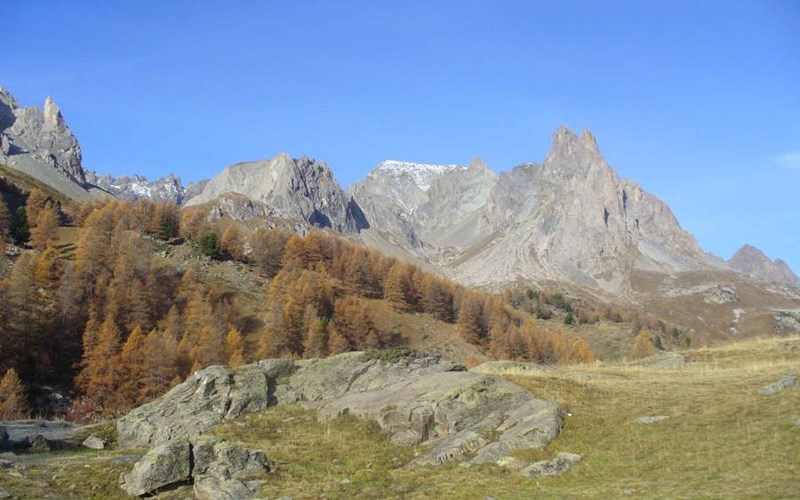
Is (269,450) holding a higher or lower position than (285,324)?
lower

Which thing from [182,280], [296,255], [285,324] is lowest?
[285,324]

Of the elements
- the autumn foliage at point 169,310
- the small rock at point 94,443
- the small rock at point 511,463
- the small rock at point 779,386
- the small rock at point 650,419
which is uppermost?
the autumn foliage at point 169,310

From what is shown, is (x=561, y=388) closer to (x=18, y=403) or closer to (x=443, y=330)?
(x=18, y=403)

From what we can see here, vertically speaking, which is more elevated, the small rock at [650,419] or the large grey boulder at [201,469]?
the small rock at [650,419]

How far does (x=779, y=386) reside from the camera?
26.1 m

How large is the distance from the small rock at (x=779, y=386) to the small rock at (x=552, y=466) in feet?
33.2

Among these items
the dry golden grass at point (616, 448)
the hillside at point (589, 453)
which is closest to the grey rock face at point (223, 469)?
the hillside at point (589, 453)

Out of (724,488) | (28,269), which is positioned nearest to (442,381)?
(724,488)

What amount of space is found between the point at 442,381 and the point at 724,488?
15.9 m

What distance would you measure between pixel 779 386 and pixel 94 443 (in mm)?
32237

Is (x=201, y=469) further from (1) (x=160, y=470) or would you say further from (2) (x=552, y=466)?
(2) (x=552, y=466)

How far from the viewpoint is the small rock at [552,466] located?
21266 mm

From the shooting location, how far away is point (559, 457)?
22250mm

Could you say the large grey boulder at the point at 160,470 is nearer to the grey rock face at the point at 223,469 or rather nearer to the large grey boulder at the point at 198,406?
A: the grey rock face at the point at 223,469
